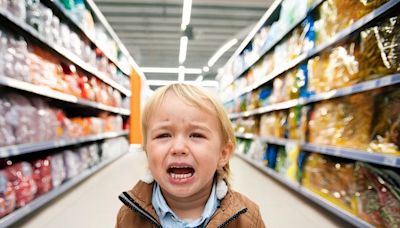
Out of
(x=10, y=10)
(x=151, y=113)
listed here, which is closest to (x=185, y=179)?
(x=151, y=113)

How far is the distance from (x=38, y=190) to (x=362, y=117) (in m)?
2.38

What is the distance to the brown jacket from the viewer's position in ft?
3.48

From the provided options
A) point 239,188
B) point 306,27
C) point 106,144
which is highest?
point 306,27

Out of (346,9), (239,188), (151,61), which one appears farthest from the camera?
(151,61)

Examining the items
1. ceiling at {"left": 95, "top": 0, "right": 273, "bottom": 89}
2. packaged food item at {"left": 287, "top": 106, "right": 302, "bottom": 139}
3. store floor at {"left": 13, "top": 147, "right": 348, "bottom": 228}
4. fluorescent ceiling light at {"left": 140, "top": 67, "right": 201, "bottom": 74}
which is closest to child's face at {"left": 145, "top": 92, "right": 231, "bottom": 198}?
store floor at {"left": 13, "top": 147, "right": 348, "bottom": 228}

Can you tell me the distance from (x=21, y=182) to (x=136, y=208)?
4.99 feet

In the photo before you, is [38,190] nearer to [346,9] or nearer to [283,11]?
[346,9]

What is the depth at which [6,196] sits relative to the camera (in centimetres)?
198

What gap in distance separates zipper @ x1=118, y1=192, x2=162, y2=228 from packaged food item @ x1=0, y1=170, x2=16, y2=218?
125cm

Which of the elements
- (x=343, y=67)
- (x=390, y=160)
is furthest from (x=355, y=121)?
(x=390, y=160)

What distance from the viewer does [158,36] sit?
39.0ft

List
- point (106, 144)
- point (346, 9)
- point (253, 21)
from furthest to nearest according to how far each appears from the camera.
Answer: point (253, 21)
point (106, 144)
point (346, 9)

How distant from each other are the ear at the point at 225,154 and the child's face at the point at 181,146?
83mm

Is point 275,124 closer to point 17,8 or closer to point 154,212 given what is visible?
point 17,8
